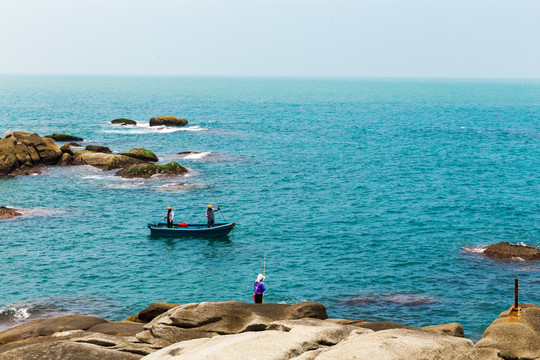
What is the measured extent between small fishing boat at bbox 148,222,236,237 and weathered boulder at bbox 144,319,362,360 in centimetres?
2635

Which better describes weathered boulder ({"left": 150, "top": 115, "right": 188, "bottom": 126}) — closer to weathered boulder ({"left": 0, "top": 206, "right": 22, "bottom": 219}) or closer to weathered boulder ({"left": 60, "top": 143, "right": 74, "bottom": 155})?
weathered boulder ({"left": 60, "top": 143, "right": 74, "bottom": 155})

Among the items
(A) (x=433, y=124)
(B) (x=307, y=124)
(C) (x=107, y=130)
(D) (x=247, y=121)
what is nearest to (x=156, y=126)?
(C) (x=107, y=130)

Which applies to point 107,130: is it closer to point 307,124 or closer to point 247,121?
point 247,121

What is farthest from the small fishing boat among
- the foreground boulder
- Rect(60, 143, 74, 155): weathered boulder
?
Rect(60, 143, 74, 155): weathered boulder

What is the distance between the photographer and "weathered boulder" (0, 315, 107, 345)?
21.2 m

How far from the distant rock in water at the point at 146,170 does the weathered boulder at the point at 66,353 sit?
45906 mm

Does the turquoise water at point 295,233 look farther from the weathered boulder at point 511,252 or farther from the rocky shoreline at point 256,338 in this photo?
the rocky shoreline at point 256,338

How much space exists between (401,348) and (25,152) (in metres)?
62.0

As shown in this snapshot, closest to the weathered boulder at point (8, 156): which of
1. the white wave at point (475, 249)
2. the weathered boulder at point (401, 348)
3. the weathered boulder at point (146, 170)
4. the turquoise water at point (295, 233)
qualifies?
the turquoise water at point (295, 233)

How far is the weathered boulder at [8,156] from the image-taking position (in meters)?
62.7

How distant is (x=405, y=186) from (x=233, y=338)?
158ft

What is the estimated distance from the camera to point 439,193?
57469 millimetres

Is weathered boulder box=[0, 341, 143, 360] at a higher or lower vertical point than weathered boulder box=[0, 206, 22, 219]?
higher

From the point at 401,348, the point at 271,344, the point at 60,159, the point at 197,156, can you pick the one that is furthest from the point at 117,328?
the point at 197,156
